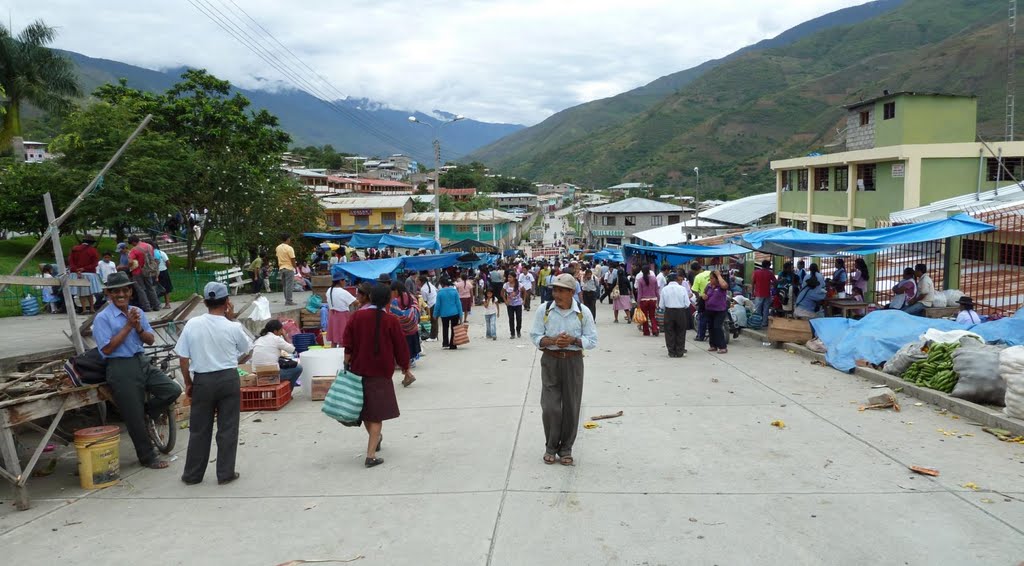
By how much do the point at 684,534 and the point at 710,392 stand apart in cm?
496

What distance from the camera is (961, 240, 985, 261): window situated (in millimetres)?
14828

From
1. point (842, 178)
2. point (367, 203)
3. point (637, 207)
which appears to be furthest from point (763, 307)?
point (637, 207)

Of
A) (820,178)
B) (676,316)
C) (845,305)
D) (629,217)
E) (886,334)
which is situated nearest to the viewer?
(886,334)

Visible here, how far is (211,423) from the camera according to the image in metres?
5.92

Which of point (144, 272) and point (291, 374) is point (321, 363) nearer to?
point (291, 374)

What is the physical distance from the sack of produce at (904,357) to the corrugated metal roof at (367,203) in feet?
198

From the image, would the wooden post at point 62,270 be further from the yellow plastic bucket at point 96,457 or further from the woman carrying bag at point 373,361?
the woman carrying bag at point 373,361

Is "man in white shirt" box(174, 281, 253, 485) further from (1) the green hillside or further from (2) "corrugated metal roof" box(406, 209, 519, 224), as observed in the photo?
(1) the green hillside

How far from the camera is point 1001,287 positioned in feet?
45.3

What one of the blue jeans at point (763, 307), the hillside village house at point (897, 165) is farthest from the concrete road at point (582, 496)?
the hillside village house at point (897, 165)

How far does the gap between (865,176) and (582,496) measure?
2830 centimetres

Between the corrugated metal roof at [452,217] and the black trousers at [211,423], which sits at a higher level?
the corrugated metal roof at [452,217]

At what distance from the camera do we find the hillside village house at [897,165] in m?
25.5

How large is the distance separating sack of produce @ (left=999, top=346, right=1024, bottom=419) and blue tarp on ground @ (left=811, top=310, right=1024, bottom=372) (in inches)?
105
